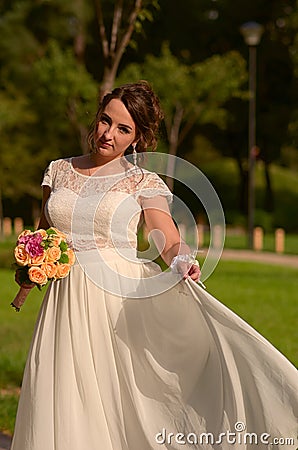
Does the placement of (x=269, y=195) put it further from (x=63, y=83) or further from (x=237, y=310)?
(x=237, y=310)

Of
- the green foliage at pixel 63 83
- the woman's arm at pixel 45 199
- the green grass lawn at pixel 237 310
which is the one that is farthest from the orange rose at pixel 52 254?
the green foliage at pixel 63 83

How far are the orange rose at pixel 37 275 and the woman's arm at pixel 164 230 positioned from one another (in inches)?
22.9

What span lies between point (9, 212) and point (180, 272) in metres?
46.0

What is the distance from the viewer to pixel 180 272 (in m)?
4.86

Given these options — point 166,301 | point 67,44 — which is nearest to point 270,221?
point 67,44

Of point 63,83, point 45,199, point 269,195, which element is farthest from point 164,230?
point 269,195

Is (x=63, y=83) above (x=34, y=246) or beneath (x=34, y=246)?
beneath

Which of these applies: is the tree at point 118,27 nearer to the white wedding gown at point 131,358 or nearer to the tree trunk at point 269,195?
the white wedding gown at point 131,358

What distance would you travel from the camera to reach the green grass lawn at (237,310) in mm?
9609

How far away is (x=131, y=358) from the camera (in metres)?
4.98

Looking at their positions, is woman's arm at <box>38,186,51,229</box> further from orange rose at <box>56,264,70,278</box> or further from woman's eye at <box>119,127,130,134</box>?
woman's eye at <box>119,127,130,134</box>

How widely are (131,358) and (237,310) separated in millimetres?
10815

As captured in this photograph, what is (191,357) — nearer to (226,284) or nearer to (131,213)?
(131,213)

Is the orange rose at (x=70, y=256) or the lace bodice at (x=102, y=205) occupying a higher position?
the lace bodice at (x=102, y=205)
